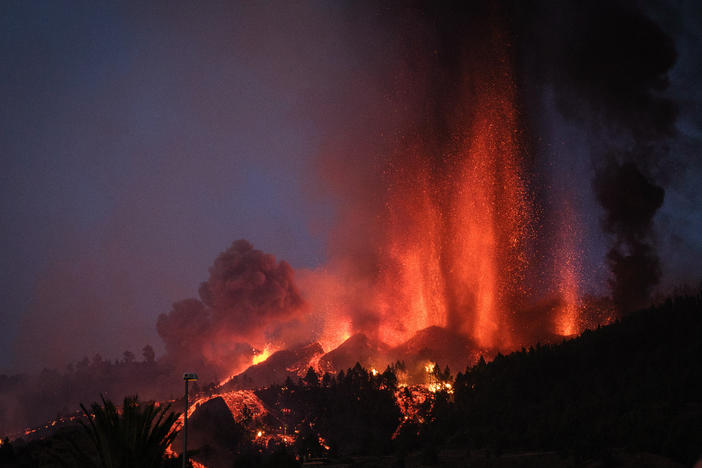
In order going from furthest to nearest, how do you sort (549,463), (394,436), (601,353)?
(394,436), (601,353), (549,463)

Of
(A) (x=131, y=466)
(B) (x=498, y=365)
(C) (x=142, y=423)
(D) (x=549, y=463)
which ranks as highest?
(B) (x=498, y=365)

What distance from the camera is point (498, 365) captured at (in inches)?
5167

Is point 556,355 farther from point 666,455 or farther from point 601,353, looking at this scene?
point 666,455

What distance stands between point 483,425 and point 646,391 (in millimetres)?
32234

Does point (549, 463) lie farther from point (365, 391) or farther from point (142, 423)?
point (365, 391)

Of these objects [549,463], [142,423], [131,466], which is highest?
[142,423]

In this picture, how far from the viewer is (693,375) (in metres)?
90.6

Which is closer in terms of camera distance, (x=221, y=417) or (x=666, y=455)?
(x=666, y=455)

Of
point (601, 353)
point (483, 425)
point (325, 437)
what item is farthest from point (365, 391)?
point (601, 353)

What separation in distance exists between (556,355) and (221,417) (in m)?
99.4

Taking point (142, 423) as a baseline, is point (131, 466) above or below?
below

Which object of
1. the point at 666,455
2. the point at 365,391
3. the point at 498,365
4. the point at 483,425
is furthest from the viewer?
the point at 365,391

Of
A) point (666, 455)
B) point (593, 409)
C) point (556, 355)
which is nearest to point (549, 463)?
point (666, 455)

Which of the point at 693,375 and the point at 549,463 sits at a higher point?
the point at 693,375
